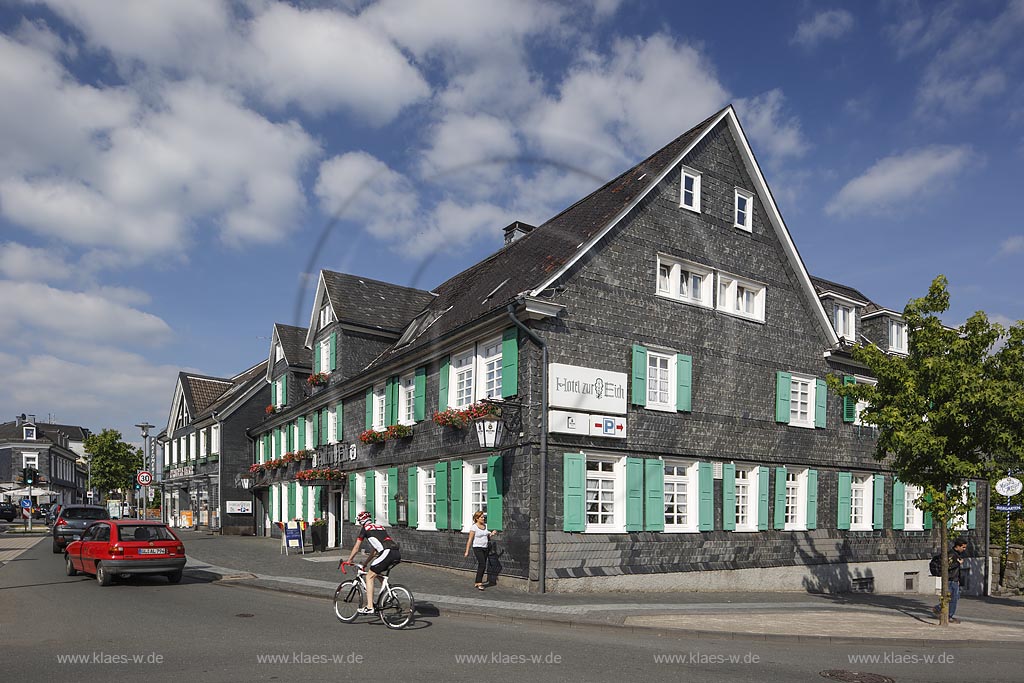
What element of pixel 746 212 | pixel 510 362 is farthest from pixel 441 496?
pixel 746 212

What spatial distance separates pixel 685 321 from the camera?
72.0 feet

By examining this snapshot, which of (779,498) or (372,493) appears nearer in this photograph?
(779,498)

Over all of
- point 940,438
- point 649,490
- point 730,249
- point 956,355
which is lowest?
point 649,490

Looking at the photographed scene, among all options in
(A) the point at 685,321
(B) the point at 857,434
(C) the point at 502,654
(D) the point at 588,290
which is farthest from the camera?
(B) the point at 857,434

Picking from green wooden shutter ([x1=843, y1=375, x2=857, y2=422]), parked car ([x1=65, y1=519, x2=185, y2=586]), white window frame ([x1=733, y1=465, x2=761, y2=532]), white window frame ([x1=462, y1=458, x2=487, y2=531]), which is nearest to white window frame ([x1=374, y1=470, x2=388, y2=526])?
white window frame ([x1=462, y1=458, x2=487, y2=531])

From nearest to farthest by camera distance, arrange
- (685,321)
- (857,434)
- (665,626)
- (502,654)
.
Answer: (502,654)
(665,626)
(685,321)
(857,434)

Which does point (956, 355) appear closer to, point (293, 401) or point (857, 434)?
point (857, 434)

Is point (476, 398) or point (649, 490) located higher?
point (476, 398)

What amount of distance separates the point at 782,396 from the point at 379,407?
11990 millimetres

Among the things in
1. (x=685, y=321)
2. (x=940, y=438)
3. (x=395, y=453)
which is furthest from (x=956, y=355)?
(x=395, y=453)

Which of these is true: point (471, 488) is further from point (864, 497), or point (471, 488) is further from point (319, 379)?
point (864, 497)

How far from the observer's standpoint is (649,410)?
20.7m

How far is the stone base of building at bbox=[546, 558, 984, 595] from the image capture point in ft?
63.3

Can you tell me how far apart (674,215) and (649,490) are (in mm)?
7103
